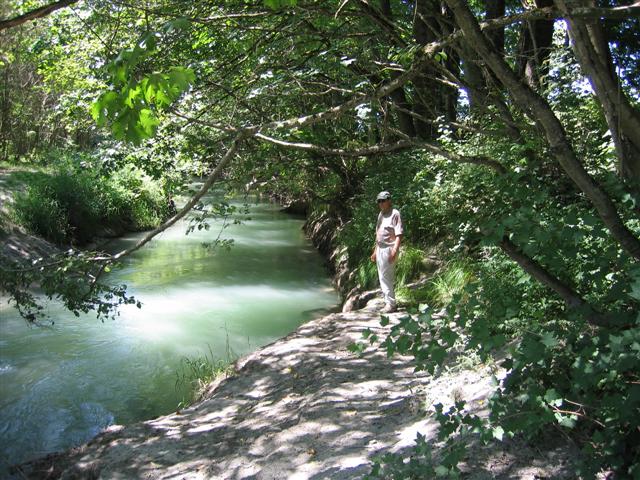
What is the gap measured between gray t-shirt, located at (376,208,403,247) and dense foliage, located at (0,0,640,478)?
0.90 m

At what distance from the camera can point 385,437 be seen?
412 centimetres

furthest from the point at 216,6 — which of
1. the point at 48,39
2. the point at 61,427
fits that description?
the point at 61,427

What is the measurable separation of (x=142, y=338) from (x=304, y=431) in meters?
5.47

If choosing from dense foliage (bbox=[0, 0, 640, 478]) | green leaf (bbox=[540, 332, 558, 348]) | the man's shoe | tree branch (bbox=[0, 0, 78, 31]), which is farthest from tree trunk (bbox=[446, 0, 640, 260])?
the man's shoe

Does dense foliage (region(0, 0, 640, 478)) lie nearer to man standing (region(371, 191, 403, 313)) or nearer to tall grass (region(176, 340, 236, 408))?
man standing (region(371, 191, 403, 313))

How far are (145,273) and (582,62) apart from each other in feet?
41.7

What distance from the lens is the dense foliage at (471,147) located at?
8.43 ft

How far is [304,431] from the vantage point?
4.54 metres

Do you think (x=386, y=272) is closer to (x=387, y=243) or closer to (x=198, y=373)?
(x=387, y=243)

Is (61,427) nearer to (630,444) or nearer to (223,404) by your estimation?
(223,404)

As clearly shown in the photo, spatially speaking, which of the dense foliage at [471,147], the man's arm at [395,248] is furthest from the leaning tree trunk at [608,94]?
the man's arm at [395,248]

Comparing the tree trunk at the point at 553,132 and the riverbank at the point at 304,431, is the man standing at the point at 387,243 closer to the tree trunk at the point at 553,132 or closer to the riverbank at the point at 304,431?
the riverbank at the point at 304,431

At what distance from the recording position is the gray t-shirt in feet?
24.7

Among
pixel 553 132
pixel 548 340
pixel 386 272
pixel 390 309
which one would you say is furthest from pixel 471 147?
pixel 548 340
